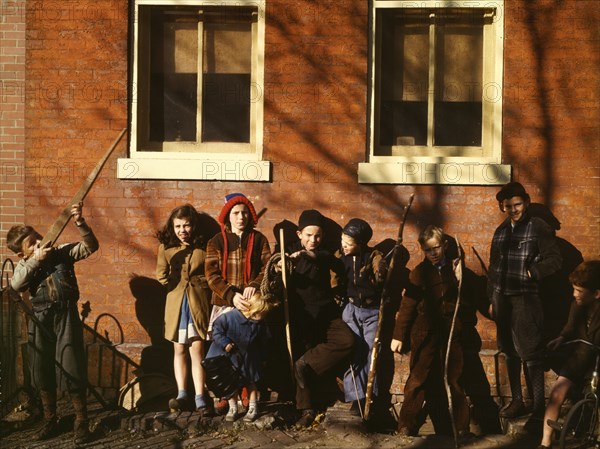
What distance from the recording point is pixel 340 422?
734 centimetres

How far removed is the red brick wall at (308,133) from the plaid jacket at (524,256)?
20.5 inches

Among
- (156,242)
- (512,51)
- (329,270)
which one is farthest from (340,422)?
(512,51)

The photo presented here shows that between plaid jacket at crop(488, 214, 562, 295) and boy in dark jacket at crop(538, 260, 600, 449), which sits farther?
plaid jacket at crop(488, 214, 562, 295)

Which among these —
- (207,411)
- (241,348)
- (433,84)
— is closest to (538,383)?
(241,348)

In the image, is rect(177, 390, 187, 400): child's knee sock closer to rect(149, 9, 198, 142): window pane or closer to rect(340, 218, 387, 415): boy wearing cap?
rect(340, 218, 387, 415): boy wearing cap

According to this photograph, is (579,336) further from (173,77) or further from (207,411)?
(173,77)

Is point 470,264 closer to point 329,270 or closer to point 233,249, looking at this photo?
point 329,270

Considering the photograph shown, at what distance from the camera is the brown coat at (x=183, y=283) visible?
7816mm

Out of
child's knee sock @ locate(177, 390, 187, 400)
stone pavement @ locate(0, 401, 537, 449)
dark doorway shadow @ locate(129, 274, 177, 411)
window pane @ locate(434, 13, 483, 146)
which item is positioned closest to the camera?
stone pavement @ locate(0, 401, 537, 449)

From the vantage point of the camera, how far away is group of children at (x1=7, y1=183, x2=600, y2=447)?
736cm

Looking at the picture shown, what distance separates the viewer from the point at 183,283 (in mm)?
7883

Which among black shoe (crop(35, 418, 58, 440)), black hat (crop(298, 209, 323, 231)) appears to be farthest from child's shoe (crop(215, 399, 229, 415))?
black hat (crop(298, 209, 323, 231))

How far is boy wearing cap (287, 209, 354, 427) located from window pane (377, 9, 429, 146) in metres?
1.45

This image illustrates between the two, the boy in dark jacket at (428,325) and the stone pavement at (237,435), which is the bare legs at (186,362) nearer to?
the stone pavement at (237,435)
